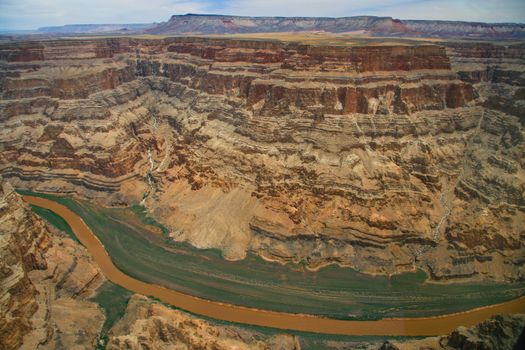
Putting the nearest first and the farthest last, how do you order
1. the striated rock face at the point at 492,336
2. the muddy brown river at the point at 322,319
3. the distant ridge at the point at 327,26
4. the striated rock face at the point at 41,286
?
the striated rock face at the point at 492,336, the striated rock face at the point at 41,286, the muddy brown river at the point at 322,319, the distant ridge at the point at 327,26

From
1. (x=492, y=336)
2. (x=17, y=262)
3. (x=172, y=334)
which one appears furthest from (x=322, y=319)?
(x=17, y=262)

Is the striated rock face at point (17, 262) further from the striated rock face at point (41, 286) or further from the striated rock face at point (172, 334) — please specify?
the striated rock face at point (172, 334)

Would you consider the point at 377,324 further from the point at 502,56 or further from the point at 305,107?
the point at 502,56

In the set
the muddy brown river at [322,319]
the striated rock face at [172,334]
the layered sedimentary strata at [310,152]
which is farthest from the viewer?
the layered sedimentary strata at [310,152]

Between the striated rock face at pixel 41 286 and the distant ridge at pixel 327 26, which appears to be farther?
the distant ridge at pixel 327 26

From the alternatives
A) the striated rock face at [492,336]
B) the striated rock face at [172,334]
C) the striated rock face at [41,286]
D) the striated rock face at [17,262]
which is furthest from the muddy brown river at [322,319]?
the striated rock face at [492,336]

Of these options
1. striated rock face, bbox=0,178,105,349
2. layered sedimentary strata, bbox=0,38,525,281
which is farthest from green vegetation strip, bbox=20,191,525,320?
striated rock face, bbox=0,178,105,349

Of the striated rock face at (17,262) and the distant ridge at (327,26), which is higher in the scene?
the distant ridge at (327,26)

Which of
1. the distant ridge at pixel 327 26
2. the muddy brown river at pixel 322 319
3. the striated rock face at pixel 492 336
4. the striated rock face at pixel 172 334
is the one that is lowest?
the muddy brown river at pixel 322 319
